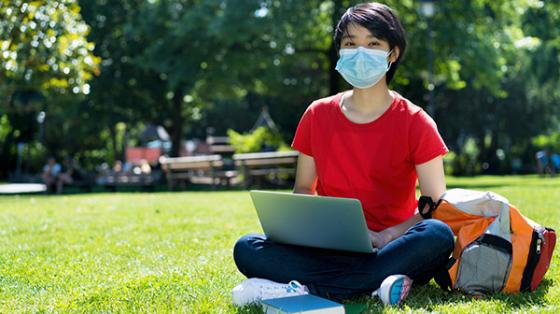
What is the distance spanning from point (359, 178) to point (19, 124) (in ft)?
117

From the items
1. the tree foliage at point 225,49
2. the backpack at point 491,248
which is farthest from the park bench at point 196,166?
the backpack at point 491,248

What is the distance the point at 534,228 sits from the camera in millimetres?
3576

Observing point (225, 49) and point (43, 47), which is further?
point (225, 49)

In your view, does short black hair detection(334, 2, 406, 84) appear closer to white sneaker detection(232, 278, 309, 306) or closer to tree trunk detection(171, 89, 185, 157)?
white sneaker detection(232, 278, 309, 306)

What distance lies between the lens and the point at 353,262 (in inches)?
140

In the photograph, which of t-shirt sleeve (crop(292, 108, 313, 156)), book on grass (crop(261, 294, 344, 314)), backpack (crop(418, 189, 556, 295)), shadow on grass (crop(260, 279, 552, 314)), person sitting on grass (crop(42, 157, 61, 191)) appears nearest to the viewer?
book on grass (crop(261, 294, 344, 314))

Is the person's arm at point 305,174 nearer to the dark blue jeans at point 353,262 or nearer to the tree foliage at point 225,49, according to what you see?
the dark blue jeans at point 353,262

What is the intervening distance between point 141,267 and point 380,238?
205cm

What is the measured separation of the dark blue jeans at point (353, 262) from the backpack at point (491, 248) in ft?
0.38

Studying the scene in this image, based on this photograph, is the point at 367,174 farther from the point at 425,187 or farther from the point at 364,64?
the point at 364,64

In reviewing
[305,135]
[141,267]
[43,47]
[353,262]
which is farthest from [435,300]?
[43,47]

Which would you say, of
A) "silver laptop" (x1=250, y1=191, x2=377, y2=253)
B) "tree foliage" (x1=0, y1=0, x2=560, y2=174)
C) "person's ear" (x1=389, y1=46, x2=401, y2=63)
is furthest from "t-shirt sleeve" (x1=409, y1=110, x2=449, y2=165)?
"tree foliage" (x1=0, y1=0, x2=560, y2=174)

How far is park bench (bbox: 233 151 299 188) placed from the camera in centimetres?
1795

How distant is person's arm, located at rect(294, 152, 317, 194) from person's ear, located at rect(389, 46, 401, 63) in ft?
2.49
